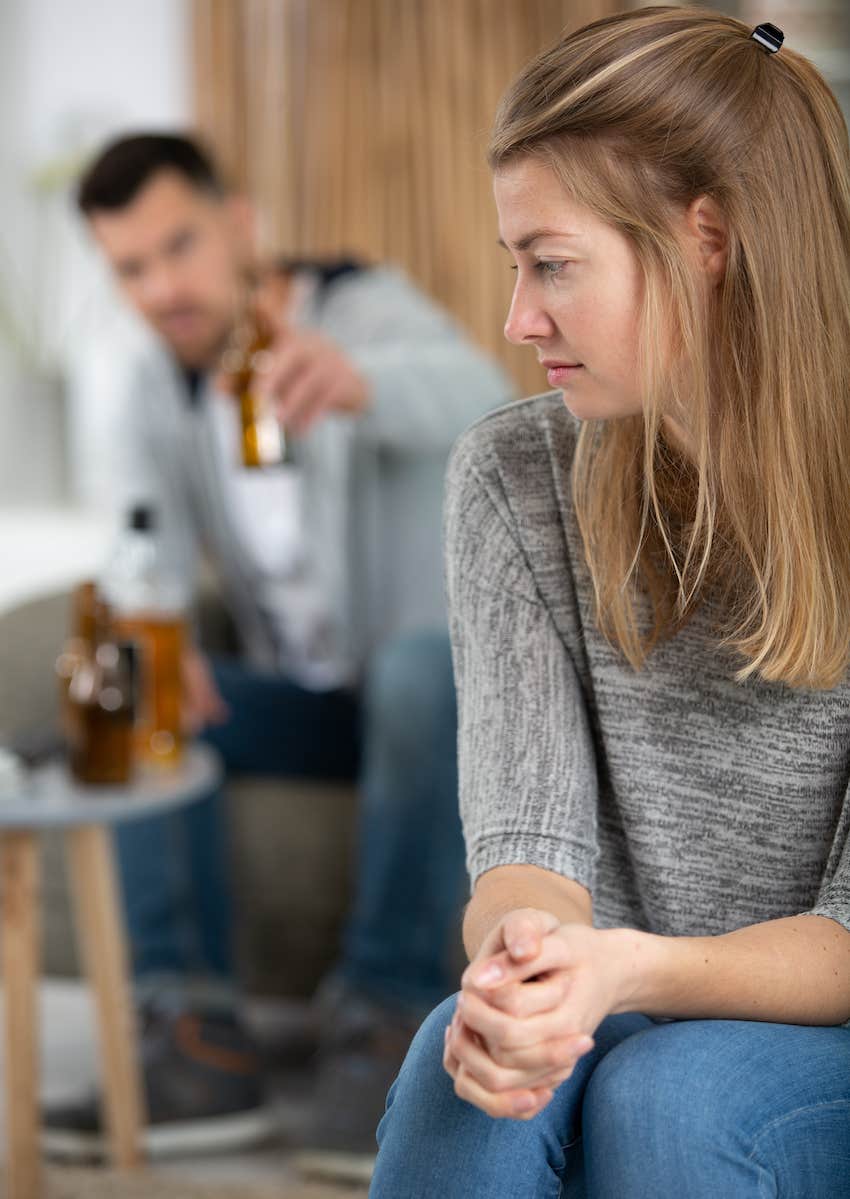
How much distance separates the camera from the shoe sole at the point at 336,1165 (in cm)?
173

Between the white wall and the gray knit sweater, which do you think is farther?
the white wall

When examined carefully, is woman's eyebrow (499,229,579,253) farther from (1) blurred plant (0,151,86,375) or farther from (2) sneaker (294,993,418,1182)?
(1) blurred plant (0,151,86,375)

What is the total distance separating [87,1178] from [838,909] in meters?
1.13

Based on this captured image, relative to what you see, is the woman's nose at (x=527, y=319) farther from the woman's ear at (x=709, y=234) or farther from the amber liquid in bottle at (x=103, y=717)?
the amber liquid in bottle at (x=103, y=717)

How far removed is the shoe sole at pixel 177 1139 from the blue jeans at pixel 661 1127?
1.05 meters

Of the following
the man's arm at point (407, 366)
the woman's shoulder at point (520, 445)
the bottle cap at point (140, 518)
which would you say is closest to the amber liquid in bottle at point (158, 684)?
the bottle cap at point (140, 518)

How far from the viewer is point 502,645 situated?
1.00 m

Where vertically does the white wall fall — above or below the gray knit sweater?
above

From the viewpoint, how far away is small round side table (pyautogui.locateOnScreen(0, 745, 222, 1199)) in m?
1.58

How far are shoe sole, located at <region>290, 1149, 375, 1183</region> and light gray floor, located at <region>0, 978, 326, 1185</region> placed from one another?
4 centimetres

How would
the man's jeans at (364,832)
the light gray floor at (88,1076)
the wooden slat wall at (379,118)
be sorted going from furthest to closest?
the wooden slat wall at (379,118)
the man's jeans at (364,832)
the light gray floor at (88,1076)

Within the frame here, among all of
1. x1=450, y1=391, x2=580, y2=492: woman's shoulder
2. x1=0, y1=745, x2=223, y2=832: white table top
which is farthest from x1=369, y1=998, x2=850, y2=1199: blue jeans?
x1=0, y1=745, x2=223, y2=832: white table top

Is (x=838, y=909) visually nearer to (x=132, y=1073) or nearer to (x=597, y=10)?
(x=132, y=1073)

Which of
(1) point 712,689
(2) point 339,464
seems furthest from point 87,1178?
(1) point 712,689
